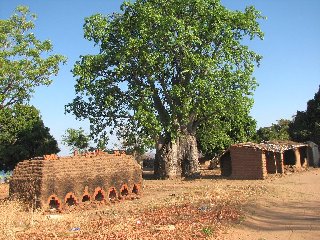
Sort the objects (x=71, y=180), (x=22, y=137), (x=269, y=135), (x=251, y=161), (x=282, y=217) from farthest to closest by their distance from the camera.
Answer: (x=269, y=135)
(x=22, y=137)
(x=251, y=161)
(x=71, y=180)
(x=282, y=217)

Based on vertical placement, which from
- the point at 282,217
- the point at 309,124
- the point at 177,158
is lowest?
the point at 282,217

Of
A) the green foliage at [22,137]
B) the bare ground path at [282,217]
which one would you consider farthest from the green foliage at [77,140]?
the bare ground path at [282,217]

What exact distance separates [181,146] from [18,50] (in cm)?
1576

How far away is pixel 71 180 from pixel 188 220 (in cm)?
688

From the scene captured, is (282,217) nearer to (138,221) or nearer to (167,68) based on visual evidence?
(138,221)

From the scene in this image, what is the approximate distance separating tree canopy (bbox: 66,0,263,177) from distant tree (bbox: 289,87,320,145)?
15.9m

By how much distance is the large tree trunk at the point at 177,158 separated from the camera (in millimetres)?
30750

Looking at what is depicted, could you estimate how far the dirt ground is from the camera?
1089 centimetres

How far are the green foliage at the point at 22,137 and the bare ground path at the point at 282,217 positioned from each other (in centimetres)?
2916

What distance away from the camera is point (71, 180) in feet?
56.0

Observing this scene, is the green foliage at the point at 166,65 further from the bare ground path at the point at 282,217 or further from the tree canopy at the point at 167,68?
the bare ground path at the point at 282,217

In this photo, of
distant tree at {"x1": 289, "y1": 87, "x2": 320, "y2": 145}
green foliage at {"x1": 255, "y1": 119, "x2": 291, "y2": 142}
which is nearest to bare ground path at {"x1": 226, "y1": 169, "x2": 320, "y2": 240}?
distant tree at {"x1": 289, "y1": 87, "x2": 320, "y2": 145}

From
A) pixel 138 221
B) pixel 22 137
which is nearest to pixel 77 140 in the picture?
pixel 22 137

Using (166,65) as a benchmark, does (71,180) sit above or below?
below
